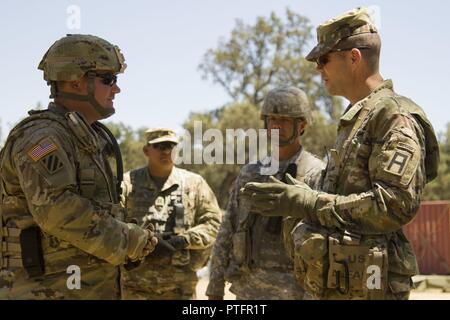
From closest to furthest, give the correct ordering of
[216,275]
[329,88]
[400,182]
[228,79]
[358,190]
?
[400,182] → [358,190] → [329,88] → [216,275] → [228,79]

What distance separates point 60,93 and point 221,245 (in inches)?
98.3

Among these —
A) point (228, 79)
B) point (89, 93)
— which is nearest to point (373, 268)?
point (89, 93)

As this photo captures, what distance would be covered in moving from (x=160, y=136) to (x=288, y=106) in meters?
2.17

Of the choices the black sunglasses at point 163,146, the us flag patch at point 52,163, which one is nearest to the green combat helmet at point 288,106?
the black sunglasses at point 163,146

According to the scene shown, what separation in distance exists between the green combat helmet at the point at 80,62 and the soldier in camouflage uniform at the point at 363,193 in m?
1.41

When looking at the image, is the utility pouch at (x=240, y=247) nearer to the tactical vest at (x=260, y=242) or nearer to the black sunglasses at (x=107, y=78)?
the tactical vest at (x=260, y=242)

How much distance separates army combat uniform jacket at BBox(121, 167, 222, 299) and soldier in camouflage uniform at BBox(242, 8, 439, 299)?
3473 mm

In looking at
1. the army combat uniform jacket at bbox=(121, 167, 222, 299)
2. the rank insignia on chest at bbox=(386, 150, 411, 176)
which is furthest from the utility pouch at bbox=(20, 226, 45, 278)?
the army combat uniform jacket at bbox=(121, 167, 222, 299)

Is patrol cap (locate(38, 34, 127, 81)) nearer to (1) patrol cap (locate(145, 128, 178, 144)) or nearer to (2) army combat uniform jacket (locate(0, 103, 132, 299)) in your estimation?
(2) army combat uniform jacket (locate(0, 103, 132, 299))

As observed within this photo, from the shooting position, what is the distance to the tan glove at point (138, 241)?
15.5 ft

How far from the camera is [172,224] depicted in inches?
318

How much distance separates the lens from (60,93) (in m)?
4.99
